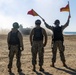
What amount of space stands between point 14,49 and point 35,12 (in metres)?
2.15

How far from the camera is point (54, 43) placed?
1313 cm

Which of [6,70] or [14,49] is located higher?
[14,49]

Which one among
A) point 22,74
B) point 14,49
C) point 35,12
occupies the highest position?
point 35,12

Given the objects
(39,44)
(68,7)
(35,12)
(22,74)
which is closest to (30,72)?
(22,74)

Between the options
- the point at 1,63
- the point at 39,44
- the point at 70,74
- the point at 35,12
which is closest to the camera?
Result: the point at 70,74

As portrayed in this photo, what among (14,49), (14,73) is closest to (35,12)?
(14,49)

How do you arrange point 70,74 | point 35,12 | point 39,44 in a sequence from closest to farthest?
1. point 70,74
2. point 39,44
3. point 35,12

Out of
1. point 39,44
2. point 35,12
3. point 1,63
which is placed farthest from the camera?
point 1,63

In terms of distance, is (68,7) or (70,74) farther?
(68,7)

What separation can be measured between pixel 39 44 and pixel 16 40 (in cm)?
101

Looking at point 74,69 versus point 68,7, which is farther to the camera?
point 68,7

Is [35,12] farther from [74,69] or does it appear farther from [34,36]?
[74,69]

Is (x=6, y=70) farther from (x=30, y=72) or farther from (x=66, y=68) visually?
(x=66, y=68)

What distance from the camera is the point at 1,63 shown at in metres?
14.9
